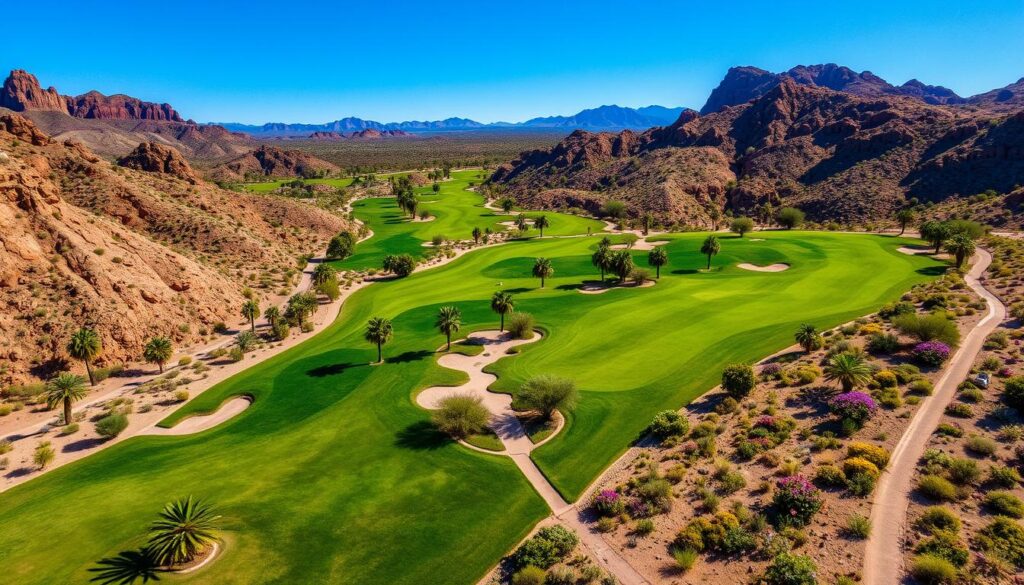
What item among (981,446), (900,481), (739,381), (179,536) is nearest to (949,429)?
(981,446)

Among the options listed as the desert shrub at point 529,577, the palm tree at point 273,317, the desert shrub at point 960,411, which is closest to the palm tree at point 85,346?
the palm tree at point 273,317

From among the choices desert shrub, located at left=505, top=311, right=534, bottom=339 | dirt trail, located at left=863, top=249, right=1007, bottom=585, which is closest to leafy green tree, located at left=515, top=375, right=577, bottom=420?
desert shrub, located at left=505, top=311, right=534, bottom=339

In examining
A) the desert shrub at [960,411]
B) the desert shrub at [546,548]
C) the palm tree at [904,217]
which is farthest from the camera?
the palm tree at [904,217]

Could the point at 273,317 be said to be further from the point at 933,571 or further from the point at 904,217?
the point at 904,217

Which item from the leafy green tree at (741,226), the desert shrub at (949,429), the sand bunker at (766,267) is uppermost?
the leafy green tree at (741,226)

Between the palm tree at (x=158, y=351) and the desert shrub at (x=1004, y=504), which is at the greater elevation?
the desert shrub at (x=1004, y=504)

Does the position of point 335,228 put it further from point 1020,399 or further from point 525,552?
point 1020,399

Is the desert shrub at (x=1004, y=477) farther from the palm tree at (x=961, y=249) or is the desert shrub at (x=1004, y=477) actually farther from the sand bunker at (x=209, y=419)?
the palm tree at (x=961, y=249)
